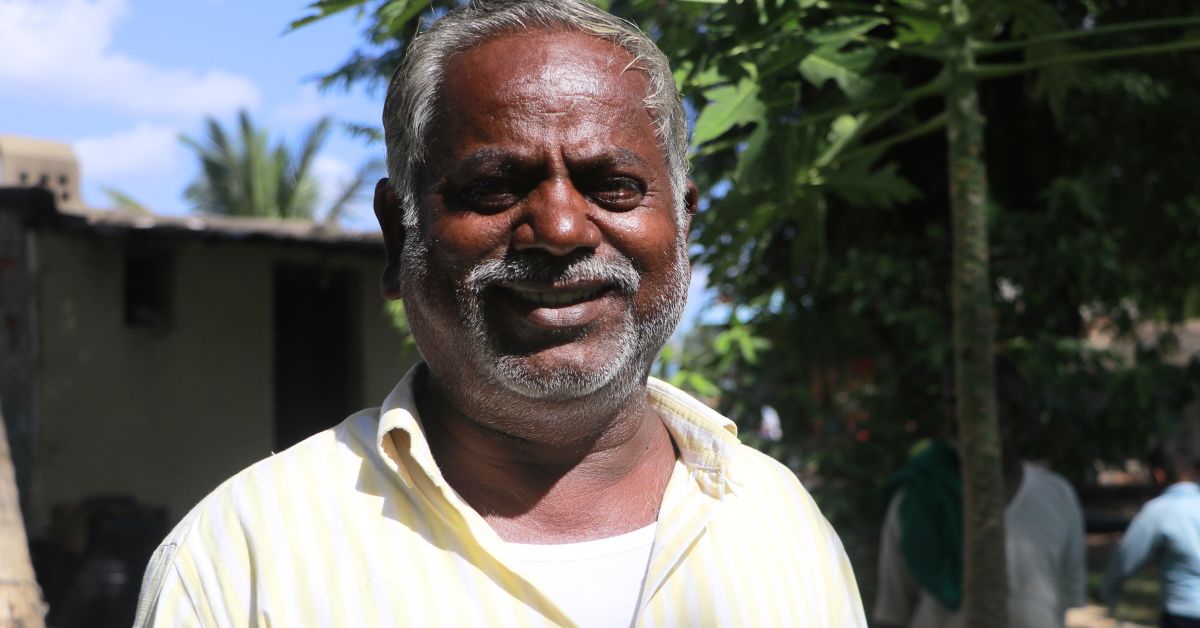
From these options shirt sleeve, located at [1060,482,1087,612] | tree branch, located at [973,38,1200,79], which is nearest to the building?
shirt sleeve, located at [1060,482,1087,612]

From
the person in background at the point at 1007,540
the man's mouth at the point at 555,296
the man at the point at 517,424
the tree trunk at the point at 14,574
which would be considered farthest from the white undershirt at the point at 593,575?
the person in background at the point at 1007,540

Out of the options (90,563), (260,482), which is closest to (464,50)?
(260,482)

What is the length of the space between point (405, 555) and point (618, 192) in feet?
1.79

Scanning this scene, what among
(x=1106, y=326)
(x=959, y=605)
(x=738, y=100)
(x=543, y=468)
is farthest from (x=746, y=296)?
(x=543, y=468)

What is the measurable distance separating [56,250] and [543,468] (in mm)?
7145

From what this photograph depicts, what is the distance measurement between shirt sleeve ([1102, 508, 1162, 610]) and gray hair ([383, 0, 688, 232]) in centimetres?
460

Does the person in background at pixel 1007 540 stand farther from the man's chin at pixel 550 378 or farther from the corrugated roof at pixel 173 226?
the corrugated roof at pixel 173 226

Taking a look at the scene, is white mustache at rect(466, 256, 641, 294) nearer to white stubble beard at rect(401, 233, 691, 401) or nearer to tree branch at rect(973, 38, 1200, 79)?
white stubble beard at rect(401, 233, 691, 401)

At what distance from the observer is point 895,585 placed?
419cm

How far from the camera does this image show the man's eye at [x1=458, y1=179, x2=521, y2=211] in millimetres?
1549

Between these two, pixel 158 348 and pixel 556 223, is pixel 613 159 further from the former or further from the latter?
pixel 158 348

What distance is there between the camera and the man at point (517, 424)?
147cm

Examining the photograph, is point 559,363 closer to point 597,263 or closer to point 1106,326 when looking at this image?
point 597,263

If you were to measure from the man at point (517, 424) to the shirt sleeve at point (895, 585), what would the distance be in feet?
8.39
